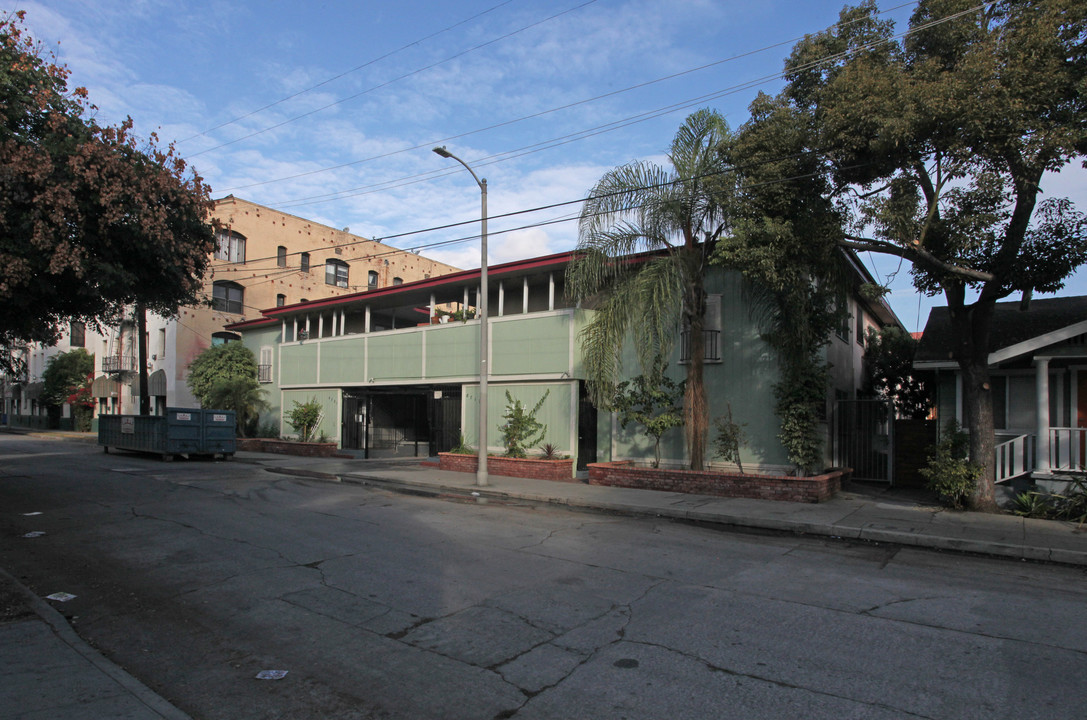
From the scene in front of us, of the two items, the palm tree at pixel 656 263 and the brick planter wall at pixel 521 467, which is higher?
the palm tree at pixel 656 263

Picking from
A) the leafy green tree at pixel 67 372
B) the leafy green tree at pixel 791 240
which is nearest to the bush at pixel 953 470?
the leafy green tree at pixel 791 240

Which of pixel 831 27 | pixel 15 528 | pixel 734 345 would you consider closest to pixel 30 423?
pixel 15 528

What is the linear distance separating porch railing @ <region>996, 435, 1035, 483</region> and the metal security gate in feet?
12.9

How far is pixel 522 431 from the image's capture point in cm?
1930

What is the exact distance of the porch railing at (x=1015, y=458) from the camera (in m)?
13.0

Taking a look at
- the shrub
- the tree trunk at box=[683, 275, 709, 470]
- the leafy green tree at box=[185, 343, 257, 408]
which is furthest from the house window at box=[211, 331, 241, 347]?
the shrub

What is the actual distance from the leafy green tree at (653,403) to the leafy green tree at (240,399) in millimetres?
19490

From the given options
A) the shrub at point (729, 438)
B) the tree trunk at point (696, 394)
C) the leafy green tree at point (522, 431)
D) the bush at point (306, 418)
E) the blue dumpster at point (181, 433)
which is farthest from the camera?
the bush at point (306, 418)

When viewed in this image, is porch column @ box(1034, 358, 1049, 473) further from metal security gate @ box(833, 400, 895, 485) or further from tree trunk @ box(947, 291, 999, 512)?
metal security gate @ box(833, 400, 895, 485)

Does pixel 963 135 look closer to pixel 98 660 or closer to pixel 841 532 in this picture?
pixel 841 532

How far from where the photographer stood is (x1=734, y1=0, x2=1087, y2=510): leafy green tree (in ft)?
32.6

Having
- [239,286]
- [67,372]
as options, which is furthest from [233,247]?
[67,372]

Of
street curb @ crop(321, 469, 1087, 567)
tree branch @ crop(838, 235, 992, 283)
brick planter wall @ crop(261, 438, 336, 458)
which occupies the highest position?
tree branch @ crop(838, 235, 992, 283)

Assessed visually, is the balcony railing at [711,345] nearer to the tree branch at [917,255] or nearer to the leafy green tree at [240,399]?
the tree branch at [917,255]
